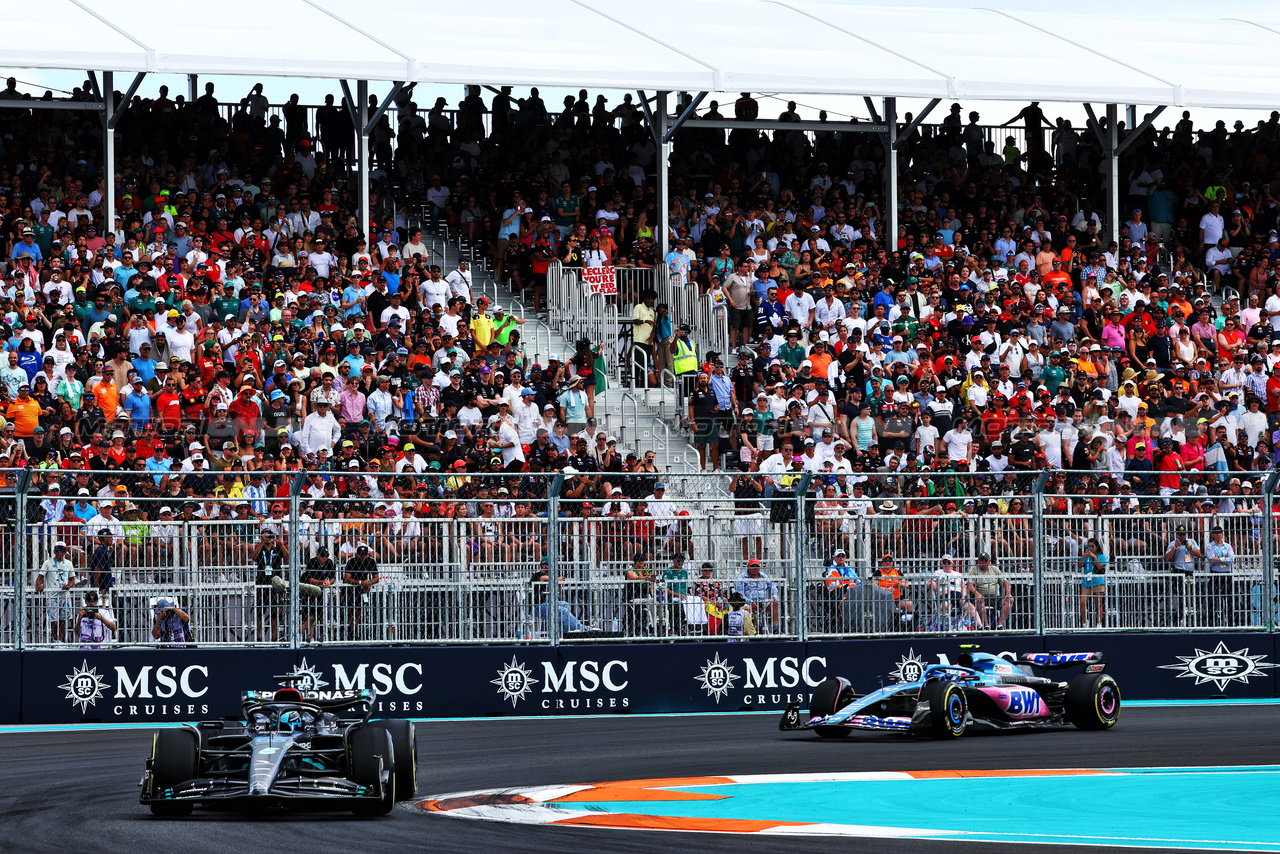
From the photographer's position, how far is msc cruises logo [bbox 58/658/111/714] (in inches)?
693

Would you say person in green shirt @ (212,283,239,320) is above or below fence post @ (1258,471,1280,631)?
above

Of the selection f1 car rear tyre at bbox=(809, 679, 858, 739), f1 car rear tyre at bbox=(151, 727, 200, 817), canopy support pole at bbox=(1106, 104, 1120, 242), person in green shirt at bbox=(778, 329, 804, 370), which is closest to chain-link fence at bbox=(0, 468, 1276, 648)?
f1 car rear tyre at bbox=(809, 679, 858, 739)

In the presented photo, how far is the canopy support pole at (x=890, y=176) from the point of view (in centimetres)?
2916

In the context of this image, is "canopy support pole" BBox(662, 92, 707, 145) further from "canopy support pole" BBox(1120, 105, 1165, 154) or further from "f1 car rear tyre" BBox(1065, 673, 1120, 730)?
"f1 car rear tyre" BBox(1065, 673, 1120, 730)

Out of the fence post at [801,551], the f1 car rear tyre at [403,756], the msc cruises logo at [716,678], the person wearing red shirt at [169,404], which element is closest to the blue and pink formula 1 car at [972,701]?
the fence post at [801,551]

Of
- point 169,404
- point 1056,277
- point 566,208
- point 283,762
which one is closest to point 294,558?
point 169,404

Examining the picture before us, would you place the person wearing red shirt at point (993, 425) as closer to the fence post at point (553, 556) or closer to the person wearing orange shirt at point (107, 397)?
the fence post at point (553, 556)

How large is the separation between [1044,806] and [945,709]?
12.7 feet

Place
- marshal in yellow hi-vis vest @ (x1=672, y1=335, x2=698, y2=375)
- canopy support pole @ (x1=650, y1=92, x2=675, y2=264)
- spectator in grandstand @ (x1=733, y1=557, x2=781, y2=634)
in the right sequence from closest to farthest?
spectator in grandstand @ (x1=733, y1=557, x2=781, y2=634), marshal in yellow hi-vis vest @ (x1=672, y1=335, x2=698, y2=375), canopy support pole @ (x1=650, y1=92, x2=675, y2=264)

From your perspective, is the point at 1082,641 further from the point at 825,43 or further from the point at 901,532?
the point at 825,43

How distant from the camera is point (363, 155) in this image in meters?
26.2

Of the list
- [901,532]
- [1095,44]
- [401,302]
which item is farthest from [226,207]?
[1095,44]

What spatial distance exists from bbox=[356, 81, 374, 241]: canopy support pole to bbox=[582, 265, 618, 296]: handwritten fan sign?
2.94 meters

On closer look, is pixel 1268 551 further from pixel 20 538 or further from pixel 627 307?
pixel 20 538
